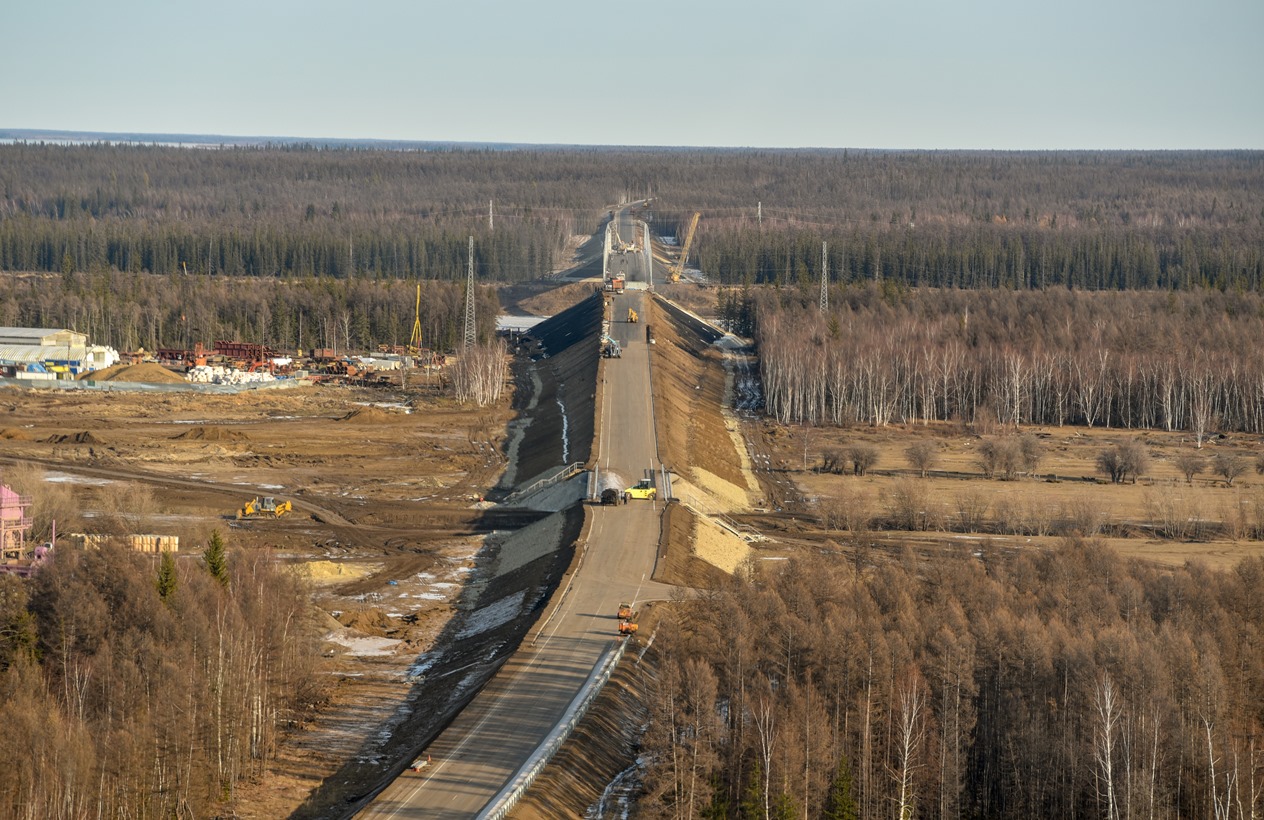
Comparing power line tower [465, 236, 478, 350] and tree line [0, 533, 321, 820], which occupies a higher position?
power line tower [465, 236, 478, 350]

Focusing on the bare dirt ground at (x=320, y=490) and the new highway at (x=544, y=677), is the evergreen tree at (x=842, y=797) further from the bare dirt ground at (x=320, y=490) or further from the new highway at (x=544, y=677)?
the bare dirt ground at (x=320, y=490)

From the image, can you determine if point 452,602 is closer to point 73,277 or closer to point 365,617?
point 365,617

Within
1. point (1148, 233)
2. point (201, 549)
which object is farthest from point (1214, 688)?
point (1148, 233)

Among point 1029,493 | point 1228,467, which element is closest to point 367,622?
point 1029,493

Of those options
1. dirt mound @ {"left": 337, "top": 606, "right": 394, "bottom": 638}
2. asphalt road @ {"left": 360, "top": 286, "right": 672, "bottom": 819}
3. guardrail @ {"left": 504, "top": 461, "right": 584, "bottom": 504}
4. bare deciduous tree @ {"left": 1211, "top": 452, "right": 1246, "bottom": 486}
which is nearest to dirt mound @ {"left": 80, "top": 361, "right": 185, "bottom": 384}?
guardrail @ {"left": 504, "top": 461, "right": 584, "bottom": 504}

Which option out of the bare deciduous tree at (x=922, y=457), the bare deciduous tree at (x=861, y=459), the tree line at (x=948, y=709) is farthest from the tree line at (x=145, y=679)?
the bare deciduous tree at (x=922, y=457)

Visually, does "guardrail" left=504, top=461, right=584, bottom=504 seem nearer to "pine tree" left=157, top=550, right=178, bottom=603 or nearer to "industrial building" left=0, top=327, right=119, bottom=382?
"pine tree" left=157, top=550, right=178, bottom=603

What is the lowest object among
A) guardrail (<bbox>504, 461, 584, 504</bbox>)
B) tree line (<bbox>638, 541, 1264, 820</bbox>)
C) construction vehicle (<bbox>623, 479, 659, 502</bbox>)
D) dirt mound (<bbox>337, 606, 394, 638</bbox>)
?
tree line (<bbox>638, 541, 1264, 820</bbox>)
